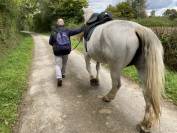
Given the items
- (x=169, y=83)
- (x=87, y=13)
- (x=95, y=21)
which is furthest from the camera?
(x=169, y=83)

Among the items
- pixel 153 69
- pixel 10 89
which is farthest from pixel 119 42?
pixel 10 89

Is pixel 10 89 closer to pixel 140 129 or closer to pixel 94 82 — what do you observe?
pixel 94 82

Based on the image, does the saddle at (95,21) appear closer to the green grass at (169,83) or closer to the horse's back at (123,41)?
the horse's back at (123,41)

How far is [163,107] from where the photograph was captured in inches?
275

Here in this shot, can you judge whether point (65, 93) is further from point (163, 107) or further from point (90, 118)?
point (163, 107)

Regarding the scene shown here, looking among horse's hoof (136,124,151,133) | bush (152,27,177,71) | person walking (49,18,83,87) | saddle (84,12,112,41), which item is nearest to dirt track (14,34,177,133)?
horse's hoof (136,124,151,133)

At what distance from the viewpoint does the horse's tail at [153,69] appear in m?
5.23

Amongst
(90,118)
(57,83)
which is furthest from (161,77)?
(57,83)

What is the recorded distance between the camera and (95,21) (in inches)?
285

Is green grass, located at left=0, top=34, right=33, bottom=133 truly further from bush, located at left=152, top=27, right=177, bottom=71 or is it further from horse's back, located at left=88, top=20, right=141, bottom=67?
bush, located at left=152, top=27, right=177, bottom=71

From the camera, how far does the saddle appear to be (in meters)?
7.06

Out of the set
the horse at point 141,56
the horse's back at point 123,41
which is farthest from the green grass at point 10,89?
the horse's back at point 123,41

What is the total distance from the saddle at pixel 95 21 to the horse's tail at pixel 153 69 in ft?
5.85

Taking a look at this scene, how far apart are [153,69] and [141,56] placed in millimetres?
417
